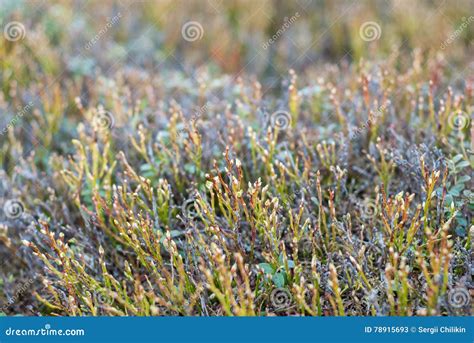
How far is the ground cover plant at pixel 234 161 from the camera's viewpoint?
246cm

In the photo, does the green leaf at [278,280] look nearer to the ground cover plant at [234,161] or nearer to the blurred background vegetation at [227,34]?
the ground cover plant at [234,161]

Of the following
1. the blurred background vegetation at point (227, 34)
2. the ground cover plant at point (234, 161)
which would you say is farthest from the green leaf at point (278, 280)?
the blurred background vegetation at point (227, 34)

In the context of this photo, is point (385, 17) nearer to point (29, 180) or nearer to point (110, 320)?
point (29, 180)

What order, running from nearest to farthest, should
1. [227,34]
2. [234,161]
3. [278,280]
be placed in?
1. [278,280]
2. [234,161]
3. [227,34]

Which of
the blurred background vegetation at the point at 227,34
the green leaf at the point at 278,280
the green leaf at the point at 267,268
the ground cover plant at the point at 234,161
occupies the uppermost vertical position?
the blurred background vegetation at the point at 227,34

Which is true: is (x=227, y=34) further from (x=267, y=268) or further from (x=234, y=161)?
(x=267, y=268)

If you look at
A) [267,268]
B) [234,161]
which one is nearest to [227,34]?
[234,161]

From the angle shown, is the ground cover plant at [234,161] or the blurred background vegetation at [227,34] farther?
the blurred background vegetation at [227,34]

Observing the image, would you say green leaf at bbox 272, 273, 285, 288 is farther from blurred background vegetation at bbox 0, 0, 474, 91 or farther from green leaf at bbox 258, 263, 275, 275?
blurred background vegetation at bbox 0, 0, 474, 91

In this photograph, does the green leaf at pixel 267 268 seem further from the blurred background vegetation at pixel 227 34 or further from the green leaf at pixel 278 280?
the blurred background vegetation at pixel 227 34

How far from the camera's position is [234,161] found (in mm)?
3143

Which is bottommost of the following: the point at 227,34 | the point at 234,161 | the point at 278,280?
the point at 278,280

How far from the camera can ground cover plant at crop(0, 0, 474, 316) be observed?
246 centimetres

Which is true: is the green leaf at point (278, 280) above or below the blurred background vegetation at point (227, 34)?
below
